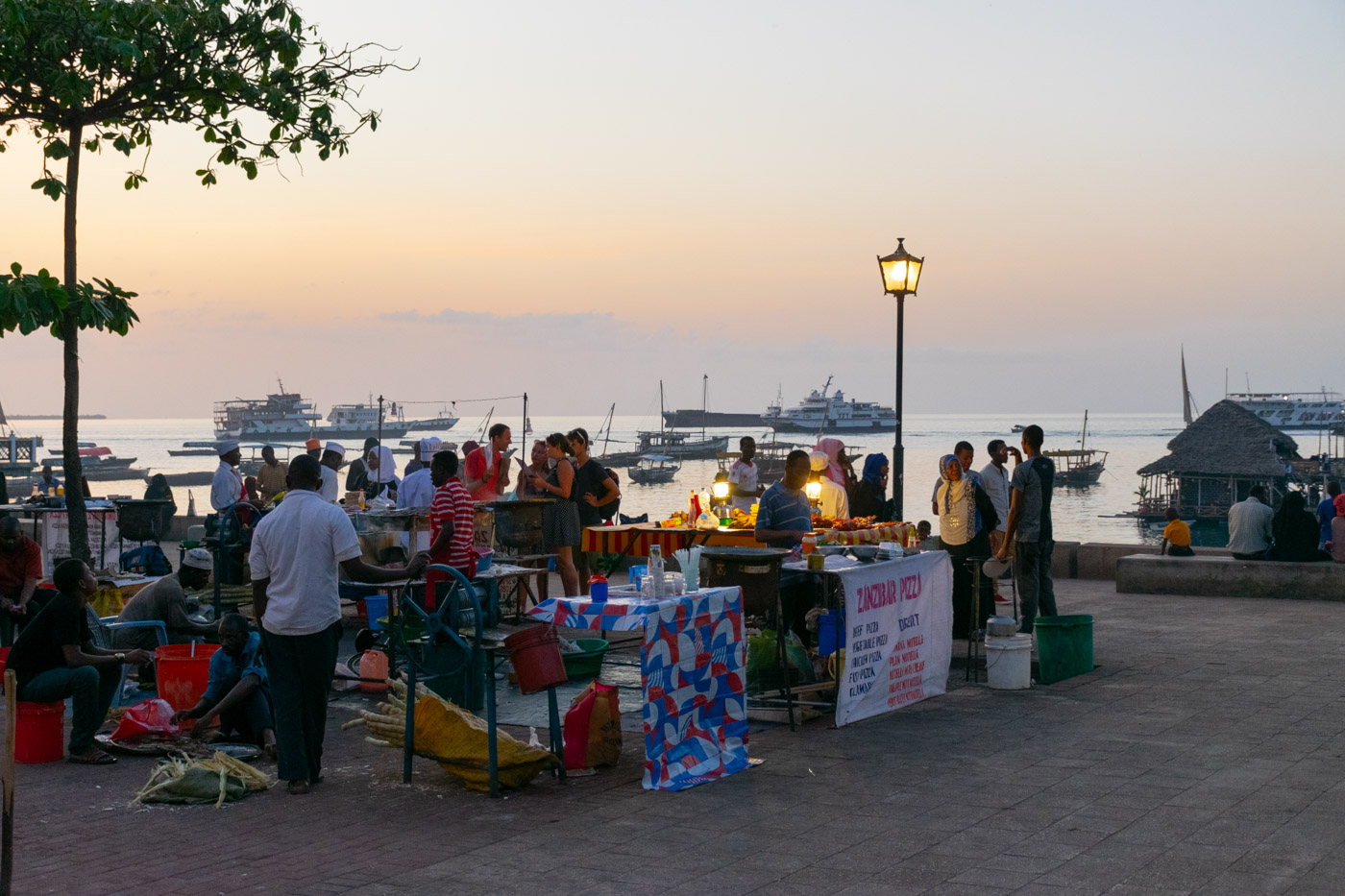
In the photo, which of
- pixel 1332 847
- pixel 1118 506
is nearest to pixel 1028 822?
pixel 1332 847

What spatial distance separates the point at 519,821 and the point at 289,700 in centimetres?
150

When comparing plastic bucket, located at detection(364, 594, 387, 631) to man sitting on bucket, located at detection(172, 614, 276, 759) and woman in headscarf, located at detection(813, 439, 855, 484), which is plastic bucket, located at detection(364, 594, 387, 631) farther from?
woman in headscarf, located at detection(813, 439, 855, 484)

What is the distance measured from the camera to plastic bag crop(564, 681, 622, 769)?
711 centimetres

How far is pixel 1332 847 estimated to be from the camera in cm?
552

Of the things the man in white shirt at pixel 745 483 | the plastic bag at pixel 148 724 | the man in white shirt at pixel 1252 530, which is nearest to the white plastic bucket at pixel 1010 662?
the man in white shirt at pixel 745 483

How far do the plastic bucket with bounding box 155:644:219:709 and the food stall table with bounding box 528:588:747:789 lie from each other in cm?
284

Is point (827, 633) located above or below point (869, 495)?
below

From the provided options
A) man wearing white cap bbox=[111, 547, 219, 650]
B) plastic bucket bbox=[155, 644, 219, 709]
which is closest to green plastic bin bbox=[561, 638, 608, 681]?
plastic bucket bbox=[155, 644, 219, 709]

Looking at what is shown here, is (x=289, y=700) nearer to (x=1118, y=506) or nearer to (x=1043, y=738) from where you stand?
(x=1043, y=738)

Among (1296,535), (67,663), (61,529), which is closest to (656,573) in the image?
(67,663)

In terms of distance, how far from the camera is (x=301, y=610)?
22.4 feet

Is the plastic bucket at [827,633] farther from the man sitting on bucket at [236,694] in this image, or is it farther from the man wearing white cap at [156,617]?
the man wearing white cap at [156,617]

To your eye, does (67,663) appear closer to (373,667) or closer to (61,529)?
(373,667)

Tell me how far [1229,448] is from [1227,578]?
155ft
